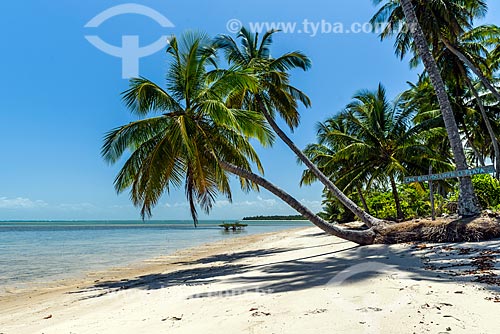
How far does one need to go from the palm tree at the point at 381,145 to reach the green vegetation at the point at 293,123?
52mm

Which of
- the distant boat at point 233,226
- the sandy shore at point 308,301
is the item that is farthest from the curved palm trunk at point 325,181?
the distant boat at point 233,226

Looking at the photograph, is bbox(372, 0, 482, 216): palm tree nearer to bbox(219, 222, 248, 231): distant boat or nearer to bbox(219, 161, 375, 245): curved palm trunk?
bbox(219, 161, 375, 245): curved palm trunk

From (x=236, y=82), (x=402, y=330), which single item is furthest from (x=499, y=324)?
(x=236, y=82)

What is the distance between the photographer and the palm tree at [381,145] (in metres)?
15.0

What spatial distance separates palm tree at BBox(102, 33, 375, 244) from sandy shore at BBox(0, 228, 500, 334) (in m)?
2.81

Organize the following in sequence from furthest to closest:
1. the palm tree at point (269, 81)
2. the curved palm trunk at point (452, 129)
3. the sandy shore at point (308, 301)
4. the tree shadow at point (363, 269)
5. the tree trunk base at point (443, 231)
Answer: the palm tree at point (269, 81), the curved palm trunk at point (452, 129), the tree trunk base at point (443, 231), the tree shadow at point (363, 269), the sandy shore at point (308, 301)

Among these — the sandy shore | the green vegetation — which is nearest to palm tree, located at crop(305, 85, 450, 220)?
the green vegetation

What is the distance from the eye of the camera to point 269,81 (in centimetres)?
1398

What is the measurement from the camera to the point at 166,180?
10336mm

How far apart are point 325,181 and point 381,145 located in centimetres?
541

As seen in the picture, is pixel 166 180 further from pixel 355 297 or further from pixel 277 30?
pixel 277 30

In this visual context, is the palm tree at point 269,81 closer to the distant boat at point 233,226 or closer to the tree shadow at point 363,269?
the tree shadow at point 363,269

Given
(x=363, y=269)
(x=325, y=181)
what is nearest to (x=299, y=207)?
(x=325, y=181)

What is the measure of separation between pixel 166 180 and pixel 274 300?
608 centimetres
